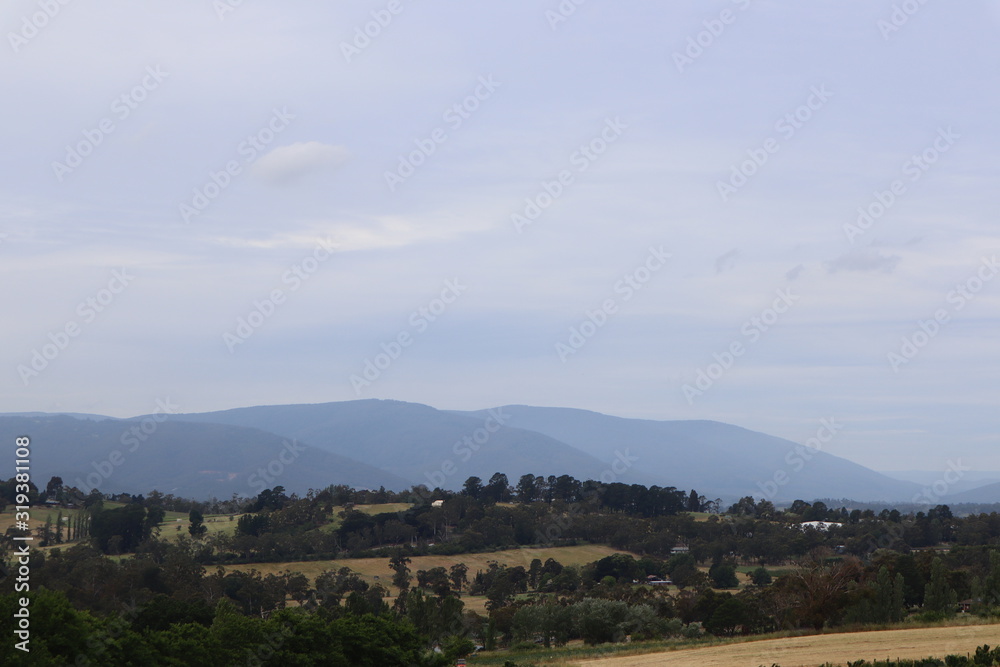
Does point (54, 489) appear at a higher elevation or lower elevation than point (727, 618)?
higher

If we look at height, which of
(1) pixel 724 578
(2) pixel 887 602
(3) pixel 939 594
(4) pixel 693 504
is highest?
(4) pixel 693 504

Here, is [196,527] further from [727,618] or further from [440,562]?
[727,618]

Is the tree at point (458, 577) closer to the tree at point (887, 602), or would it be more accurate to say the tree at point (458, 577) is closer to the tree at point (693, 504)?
the tree at point (887, 602)

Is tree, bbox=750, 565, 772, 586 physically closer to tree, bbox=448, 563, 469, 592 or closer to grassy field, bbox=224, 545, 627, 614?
grassy field, bbox=224, 545, 627, 614

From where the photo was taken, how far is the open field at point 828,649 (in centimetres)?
3180

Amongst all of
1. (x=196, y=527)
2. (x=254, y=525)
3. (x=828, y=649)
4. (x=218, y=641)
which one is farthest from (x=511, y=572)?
(x=218, y=641)

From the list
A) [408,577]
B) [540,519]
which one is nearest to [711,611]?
[408,577]

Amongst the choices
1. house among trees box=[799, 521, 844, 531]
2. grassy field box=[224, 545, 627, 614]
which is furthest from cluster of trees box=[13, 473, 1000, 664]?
grassy field box=[224, 545, 627, 614]

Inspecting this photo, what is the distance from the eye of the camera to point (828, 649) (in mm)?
35156

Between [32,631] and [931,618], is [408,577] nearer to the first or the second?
[931,618]

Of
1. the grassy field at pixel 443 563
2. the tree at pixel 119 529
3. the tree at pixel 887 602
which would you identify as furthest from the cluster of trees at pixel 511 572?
the grassy field at pixel 443 563

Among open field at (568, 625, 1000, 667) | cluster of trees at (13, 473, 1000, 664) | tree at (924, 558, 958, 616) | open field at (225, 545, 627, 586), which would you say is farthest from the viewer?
open field at (225, 545, 627, 586)

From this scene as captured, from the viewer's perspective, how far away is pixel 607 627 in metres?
56.2

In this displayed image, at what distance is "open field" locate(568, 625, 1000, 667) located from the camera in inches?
1252
